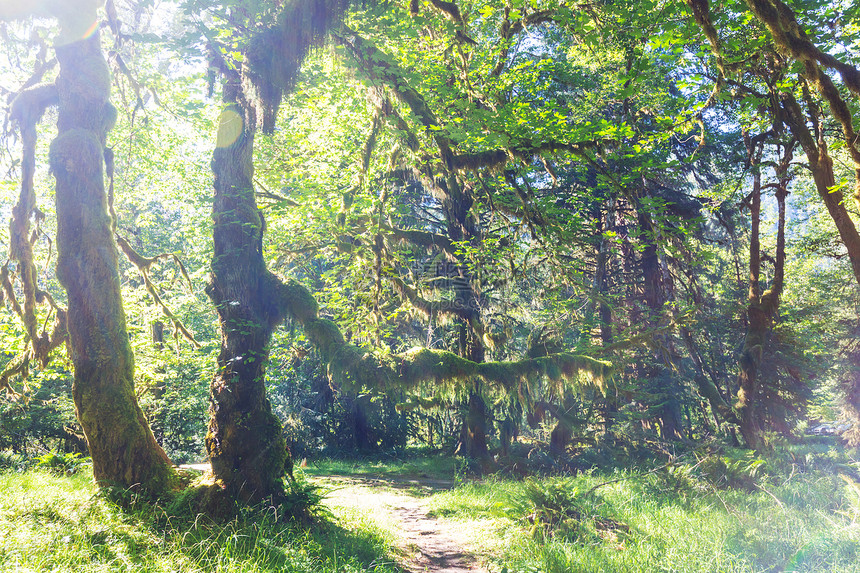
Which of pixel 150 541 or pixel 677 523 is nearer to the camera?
pixel 150 541

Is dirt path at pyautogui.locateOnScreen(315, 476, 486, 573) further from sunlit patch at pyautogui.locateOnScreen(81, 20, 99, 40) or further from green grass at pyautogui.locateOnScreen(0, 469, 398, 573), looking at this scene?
sunlit patch at pyautogui.locateOnScreen(81, 20, 99, 40)

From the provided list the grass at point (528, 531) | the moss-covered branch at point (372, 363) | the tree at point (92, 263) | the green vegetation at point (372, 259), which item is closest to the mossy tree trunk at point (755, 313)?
the green vegetation at point (372, 259)

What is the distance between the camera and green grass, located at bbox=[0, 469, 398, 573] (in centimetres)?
432

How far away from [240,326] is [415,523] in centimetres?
469

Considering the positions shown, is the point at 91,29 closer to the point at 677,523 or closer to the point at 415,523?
the point at 415,523

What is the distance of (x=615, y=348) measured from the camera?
1155 cm

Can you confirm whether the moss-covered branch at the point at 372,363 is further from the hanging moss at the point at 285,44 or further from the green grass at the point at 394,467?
the green grass at the point at 394,467

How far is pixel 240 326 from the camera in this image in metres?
6.89

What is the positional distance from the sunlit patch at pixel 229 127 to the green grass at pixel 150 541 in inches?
205

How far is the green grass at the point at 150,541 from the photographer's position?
4.32m

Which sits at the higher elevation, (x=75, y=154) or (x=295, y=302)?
(x=75, y=154)

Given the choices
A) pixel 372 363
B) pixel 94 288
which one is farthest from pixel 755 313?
pixel 94 288

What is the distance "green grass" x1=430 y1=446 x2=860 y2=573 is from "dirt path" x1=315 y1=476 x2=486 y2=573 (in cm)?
44

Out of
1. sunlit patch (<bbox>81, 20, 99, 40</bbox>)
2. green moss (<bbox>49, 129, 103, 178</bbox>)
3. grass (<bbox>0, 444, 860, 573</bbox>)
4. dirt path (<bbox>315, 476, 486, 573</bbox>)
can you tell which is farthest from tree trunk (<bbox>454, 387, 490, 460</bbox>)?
sunlit patch (<bbox>81, 20, 99, 40</bbox>)
